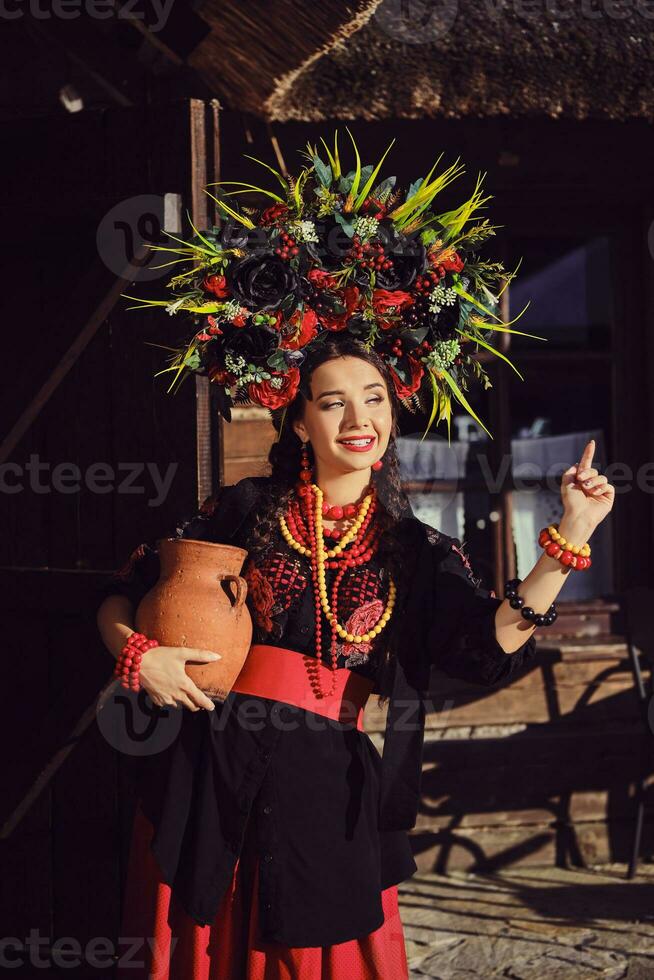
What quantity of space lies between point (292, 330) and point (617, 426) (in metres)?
2.47

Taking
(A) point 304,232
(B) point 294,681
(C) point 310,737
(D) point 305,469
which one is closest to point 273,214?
(A) point 304,232

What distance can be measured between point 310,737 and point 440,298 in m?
0.98

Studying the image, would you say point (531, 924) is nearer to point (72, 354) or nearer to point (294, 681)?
point (294, 681)

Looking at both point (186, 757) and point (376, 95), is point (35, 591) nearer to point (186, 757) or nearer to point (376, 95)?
point (186, 757)

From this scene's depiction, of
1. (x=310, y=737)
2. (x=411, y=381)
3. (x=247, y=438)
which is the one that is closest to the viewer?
(x=310, y=737)

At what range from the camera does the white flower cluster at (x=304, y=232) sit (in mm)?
2037

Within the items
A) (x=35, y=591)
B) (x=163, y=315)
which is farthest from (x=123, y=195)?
(x=35, y=591)

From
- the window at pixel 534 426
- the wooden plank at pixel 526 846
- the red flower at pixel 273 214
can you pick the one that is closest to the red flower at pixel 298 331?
the red flower at pixel 273 214

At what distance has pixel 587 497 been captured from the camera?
1861 mm

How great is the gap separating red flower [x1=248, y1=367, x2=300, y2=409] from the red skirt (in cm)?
97

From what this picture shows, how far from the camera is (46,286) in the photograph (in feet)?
9.50

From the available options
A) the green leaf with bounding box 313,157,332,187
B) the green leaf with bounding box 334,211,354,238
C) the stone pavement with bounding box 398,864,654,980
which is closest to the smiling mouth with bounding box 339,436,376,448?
the green leaf with bounding box 334,211,354,238

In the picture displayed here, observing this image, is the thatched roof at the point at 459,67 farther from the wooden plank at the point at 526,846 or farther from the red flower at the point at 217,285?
the wooden plank at the point at 526,846

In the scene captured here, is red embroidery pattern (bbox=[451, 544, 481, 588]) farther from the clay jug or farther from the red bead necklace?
the clay jug
